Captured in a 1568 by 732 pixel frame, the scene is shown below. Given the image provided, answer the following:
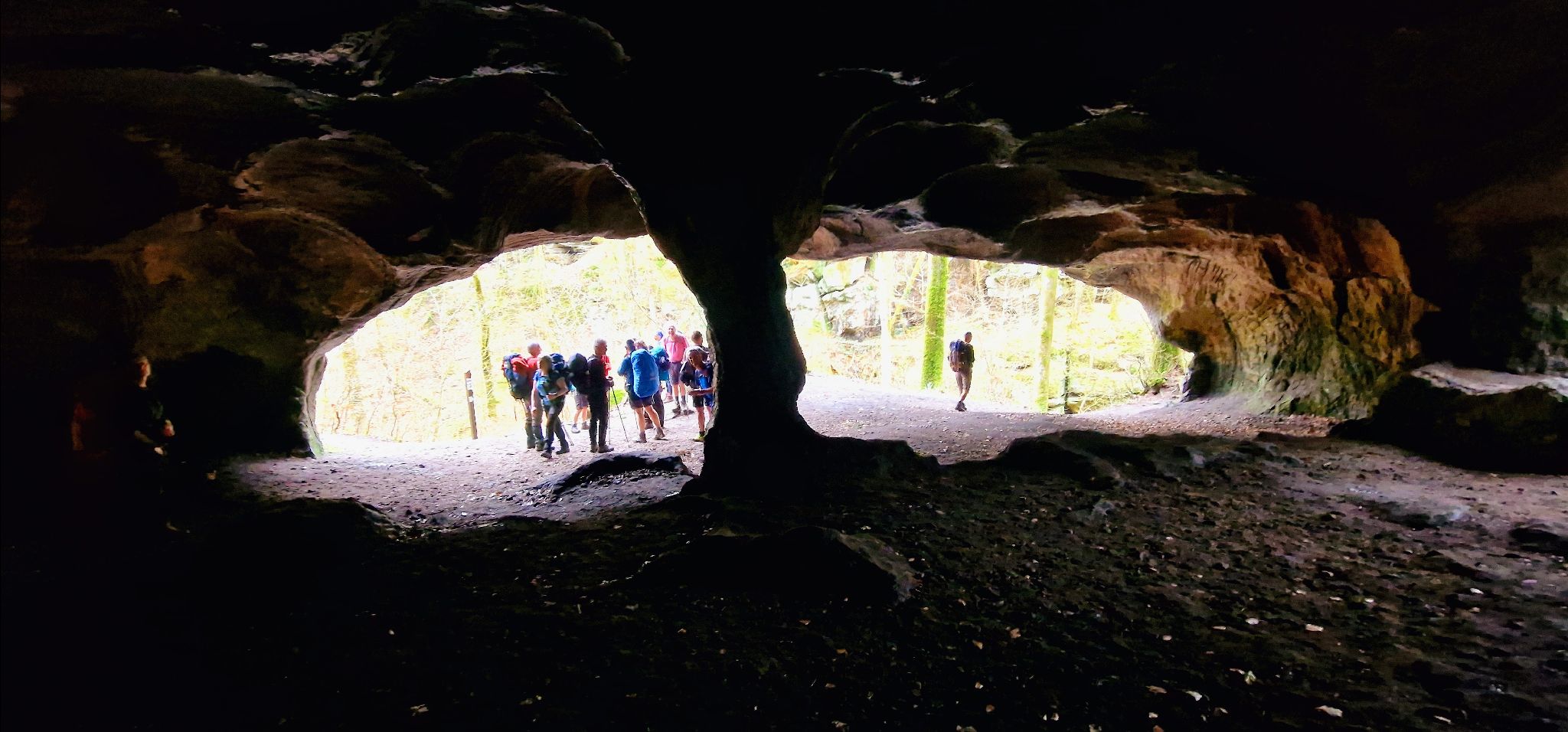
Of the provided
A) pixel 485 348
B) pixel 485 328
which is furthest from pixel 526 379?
pixel 485 348

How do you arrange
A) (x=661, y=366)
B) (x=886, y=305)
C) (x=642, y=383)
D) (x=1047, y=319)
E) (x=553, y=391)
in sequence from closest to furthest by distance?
(x=553, y=391) → (x=642, y=383) → (x=661, y=366) → (x=1047, y=319) → (x=886, y=305)

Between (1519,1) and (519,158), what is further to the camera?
(519,158)

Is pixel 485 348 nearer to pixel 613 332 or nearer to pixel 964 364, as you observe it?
pixel 613 332

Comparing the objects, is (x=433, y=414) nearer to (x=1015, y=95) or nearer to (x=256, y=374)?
(x=256, y=374)

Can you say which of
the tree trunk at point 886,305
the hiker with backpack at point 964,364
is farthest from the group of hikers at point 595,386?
the tree trunk at point 886,305

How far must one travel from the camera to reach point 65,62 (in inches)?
157

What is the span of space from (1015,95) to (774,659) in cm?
653

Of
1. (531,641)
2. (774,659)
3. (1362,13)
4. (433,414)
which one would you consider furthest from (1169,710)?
(433,414)

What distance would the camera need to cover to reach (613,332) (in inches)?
922

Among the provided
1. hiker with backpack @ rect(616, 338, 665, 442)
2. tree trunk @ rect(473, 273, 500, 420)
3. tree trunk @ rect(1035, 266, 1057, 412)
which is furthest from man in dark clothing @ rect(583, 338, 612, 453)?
tree trunk @ rect(1035, 266, 1057, 412)

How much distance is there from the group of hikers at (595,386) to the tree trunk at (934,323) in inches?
318

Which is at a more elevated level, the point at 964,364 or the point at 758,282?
the point at 758,282

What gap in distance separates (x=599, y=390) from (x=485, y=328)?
11.7 meters

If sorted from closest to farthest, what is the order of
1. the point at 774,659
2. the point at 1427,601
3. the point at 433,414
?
the point at 774,659, the point at 1427,601, the point at 433,414
